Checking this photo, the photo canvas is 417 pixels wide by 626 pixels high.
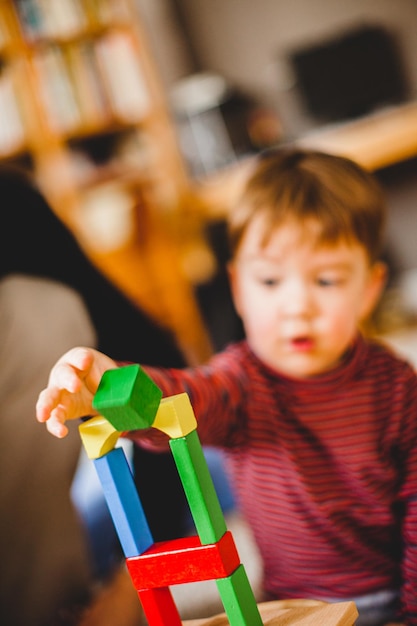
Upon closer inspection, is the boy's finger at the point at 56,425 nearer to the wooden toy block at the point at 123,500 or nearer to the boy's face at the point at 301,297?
the wooden toy block at the point at 123,500

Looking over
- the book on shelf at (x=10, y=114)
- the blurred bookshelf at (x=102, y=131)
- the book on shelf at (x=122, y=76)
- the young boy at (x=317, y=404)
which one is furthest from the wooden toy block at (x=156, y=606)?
the book on shelf at (x=122, y=76)

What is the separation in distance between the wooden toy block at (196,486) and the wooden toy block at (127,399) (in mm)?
28

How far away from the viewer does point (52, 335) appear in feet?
2.08

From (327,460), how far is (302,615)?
10.2 inches

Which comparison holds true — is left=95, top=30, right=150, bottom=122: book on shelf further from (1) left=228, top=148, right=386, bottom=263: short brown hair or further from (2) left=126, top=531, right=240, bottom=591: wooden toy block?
(2) left=126, top=531, right=240, bottom=591: wooden toy block

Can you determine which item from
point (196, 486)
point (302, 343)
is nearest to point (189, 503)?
point (196, 486)

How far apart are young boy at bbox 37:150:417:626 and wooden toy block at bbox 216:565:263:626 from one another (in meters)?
A: 0.23

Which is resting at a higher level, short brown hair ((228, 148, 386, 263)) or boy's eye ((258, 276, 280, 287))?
short brown hair ((228, 148, 386, 263))

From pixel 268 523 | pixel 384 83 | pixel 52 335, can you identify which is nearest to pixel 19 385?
pixel 52 335

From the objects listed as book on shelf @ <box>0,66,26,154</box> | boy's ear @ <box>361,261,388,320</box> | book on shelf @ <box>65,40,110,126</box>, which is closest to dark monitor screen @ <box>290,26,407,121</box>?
book on shelf @ <box>65,40,110,126</box>

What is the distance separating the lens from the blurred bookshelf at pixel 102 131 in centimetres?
230

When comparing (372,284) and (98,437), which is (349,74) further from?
(98,437)

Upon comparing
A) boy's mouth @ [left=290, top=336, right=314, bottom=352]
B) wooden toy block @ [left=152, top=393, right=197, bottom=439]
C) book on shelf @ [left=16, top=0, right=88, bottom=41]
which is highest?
book on shelf @ [left=16, top=0, right=88, bottom=41]

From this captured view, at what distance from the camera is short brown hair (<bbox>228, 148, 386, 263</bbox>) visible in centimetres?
70
